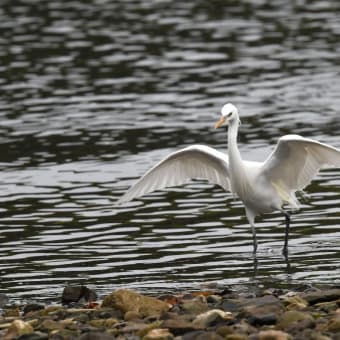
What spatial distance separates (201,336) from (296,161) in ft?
16.9

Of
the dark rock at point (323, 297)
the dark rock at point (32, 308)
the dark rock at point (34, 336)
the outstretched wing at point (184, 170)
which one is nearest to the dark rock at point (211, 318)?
the dark rock at point (323, 297)

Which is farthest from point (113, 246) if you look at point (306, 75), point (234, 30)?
point (234, 30)

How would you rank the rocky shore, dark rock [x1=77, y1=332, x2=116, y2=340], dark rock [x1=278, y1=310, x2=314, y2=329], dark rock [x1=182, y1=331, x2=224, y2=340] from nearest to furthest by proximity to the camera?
dark rock [x1=182, y1=331, x2=224, y2=340] < dark rock [x1=77, y1=332, x2=116, y2=340] < the rocky shore < dark rock [x1=278, y1=310, x2=314, y2=329]

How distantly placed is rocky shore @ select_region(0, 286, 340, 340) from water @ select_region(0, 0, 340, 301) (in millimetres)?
1384

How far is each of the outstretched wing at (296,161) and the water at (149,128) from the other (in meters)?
0.74

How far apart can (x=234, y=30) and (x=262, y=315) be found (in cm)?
1969

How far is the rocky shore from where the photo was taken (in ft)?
33.2

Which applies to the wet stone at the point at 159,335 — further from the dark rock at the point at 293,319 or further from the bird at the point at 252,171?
the bird at the point at 252,171

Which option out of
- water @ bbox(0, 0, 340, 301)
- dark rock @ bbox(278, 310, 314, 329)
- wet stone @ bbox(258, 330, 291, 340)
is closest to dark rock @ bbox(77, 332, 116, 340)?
wet stone @ bbox(258, 330, 291, 340)

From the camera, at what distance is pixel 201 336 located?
998 centimetres

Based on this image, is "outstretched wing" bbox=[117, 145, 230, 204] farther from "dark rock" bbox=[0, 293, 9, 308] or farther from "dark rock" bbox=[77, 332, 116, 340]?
"dark rock" bbox=[77, 332, 116, 340]

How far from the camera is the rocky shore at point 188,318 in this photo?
10125mm

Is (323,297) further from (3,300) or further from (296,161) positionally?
(296,161)

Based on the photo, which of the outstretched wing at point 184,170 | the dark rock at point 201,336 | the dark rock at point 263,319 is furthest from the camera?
the outstretched wing at point 184,170
